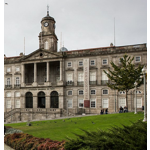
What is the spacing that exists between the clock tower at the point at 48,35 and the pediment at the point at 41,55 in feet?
12.3

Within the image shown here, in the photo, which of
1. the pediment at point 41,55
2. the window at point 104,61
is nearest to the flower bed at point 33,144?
the window at point 104,61

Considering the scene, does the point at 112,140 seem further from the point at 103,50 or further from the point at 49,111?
the point at 103,50

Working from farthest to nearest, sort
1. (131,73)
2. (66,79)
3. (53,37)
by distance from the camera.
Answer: (53,37) → (66,79) → (131,73)

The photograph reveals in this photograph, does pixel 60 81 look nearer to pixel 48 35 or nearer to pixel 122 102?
pixel 48 35

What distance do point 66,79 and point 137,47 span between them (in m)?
18.7

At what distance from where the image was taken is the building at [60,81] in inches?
1448

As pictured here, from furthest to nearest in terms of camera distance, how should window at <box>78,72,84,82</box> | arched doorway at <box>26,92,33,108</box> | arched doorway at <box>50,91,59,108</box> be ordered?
1. arched doorway at <box>26,92,33,108</box>
2. arched doorway at <box>50,91,59,108</box>
3. window at <box>78,72,84,82</box>

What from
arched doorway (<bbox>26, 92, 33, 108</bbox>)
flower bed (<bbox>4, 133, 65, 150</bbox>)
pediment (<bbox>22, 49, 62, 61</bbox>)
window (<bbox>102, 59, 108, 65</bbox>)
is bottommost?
arched doorway (<bbox>26, 92, 33, 108</bbox>)

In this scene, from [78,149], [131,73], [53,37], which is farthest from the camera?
[53,37]

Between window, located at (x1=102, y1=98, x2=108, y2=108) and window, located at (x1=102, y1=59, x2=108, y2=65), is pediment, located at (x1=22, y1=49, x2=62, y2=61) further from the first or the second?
window, located at (x1=102, y1=98, x2=108, y2=108)

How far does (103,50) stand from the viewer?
39.0 metres

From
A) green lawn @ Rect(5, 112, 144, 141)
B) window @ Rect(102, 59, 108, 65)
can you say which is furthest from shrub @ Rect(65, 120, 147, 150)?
window @ Rect(102, 59, 108, 65)

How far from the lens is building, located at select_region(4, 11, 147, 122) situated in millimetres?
36781
